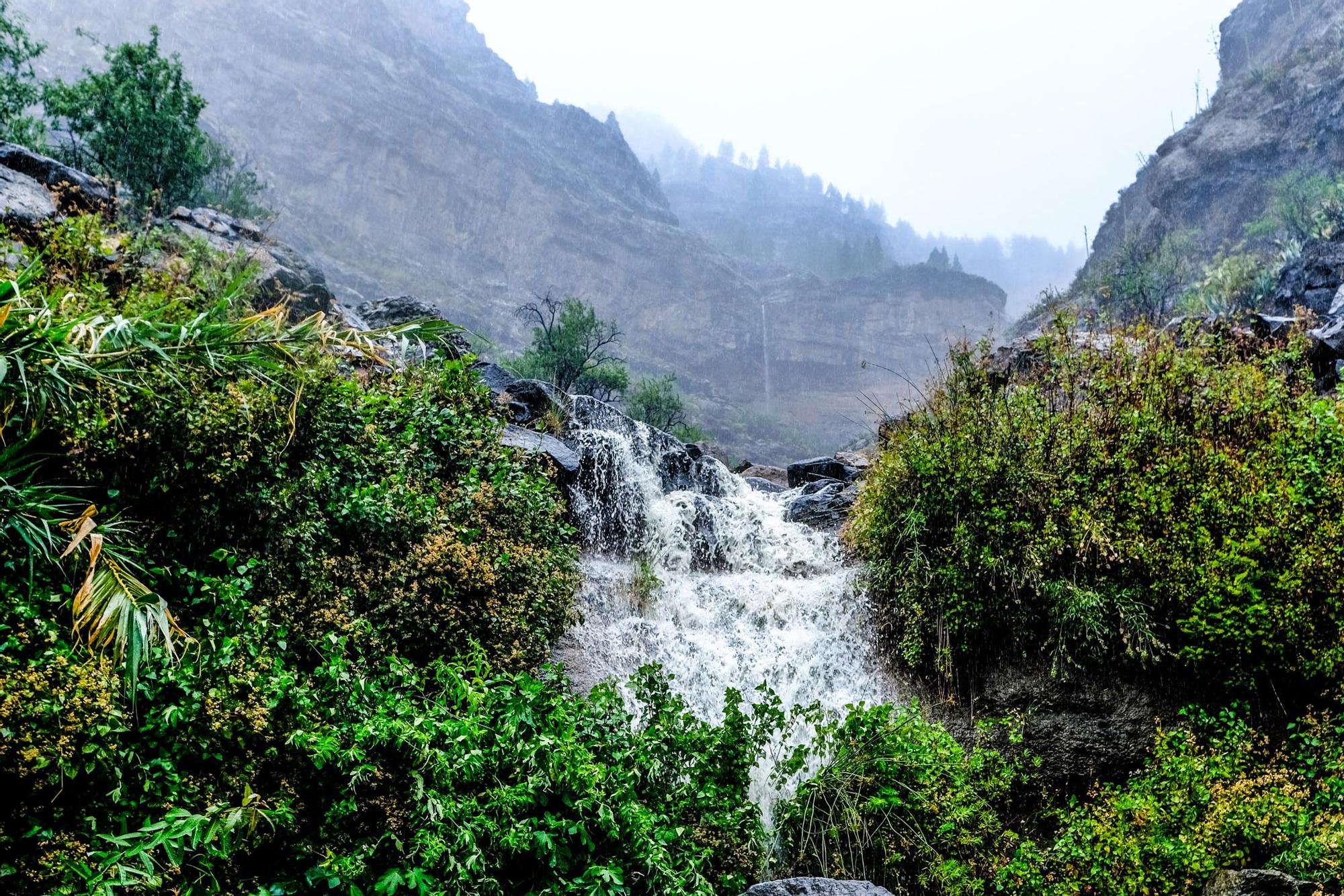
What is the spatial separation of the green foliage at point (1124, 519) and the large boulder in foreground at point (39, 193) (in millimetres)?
8965

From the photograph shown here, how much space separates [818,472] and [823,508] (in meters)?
4.27

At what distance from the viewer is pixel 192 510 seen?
15.6ft

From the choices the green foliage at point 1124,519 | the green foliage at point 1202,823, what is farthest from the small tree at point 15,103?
the green foliage at point 1202,823

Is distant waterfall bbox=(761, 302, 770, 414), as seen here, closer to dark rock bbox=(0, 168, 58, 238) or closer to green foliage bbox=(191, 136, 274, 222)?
green foliage bbox=(191, 136, 274, 222)

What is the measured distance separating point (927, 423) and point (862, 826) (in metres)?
4.75

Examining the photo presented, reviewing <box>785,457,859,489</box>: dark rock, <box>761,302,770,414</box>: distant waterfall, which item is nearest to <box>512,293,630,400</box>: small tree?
<box>785,457,859,489</box>: dark rock

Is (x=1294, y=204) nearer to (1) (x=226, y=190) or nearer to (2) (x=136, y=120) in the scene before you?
(2) (x=136, y=120)

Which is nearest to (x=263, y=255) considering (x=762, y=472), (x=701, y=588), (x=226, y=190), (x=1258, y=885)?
(x=701, y=588)

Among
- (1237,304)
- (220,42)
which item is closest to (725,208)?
(220,42)

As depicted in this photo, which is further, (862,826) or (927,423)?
(927,423)

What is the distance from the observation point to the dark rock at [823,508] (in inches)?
454

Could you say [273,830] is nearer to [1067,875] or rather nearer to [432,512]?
[432,512]

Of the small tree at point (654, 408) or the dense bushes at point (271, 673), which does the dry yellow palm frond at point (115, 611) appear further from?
the small tree at point (654, 408)

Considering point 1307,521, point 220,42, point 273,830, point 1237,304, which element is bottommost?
point 273,830
